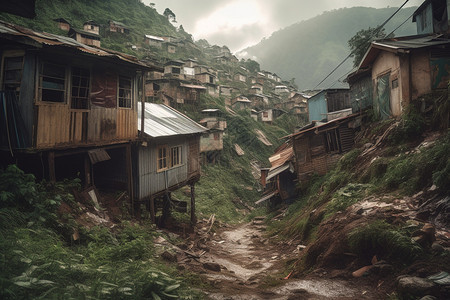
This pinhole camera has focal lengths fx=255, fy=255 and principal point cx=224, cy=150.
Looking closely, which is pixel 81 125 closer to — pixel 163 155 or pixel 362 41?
pixel 163 155

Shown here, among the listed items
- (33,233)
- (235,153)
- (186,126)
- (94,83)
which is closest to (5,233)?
(33,233)

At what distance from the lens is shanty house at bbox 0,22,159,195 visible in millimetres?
7641

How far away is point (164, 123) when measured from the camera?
14.7 meters

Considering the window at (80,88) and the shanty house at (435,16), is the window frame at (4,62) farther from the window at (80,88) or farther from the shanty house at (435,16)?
the shanty house at (435,16)

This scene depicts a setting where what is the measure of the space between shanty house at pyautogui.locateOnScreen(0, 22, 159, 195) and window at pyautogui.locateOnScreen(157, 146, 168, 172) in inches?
82.9

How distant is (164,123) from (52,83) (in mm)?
6758

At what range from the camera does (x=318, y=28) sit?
181500 mm

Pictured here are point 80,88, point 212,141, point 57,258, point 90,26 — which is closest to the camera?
point 57,258

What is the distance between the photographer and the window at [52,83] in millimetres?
8055

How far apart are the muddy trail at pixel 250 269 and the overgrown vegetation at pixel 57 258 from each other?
4.92 ft

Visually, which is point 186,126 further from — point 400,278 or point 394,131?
point 400,278

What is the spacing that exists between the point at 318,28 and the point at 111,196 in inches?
8062

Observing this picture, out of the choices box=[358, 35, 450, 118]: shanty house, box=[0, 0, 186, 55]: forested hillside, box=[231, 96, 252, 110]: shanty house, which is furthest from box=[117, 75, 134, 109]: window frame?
box=[231, 96, 252, 110]: shanty house

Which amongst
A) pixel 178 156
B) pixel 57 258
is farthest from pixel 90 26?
pixel 57 258
